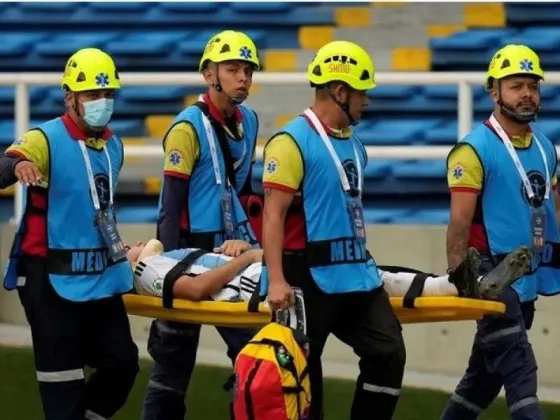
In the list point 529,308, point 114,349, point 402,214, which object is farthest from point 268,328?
point 402,214

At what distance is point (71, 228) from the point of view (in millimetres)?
8016

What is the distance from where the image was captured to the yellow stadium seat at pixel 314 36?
13398mm

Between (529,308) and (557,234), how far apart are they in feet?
1.10

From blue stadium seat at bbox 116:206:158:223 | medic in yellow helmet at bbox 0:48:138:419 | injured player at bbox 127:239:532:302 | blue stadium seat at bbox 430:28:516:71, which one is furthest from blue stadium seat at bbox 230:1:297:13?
medic in yellow helmet at bbox 0:48:138:419

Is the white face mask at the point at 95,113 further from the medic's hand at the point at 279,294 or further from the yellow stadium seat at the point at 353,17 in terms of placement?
the yellow stadium seat at the point at 353,17

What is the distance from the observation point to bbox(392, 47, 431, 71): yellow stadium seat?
13.0 m

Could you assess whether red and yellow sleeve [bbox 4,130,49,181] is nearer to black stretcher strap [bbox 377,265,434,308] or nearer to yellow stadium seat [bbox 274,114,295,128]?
black stretcher strap [bbox 377,265,434,308]

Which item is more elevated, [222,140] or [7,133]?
[7,133]

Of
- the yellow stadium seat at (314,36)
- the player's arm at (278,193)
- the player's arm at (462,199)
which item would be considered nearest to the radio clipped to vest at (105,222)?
the player's arm at (278,193)

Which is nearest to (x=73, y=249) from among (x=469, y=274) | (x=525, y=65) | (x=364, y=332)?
(x=364, y=332)

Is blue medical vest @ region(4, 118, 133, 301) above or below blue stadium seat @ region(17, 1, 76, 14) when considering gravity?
below

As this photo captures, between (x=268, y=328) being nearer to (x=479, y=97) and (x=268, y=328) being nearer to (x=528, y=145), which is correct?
(x=528, y=145)

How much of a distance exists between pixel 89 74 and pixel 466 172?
1.58 meters

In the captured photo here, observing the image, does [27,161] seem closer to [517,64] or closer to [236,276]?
[236,276]
